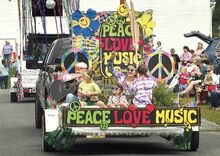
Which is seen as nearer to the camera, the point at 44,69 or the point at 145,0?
the point at 44,69

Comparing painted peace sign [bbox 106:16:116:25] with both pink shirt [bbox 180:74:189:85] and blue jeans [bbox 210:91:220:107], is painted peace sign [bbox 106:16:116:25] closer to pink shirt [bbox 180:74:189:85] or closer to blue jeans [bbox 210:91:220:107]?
blue jeans [bbox 210:91:220:107]

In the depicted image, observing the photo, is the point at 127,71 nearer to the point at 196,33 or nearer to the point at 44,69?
the point at 44,69

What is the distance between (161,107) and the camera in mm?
13008

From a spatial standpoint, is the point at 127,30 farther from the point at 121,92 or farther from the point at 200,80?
the point at 200,80

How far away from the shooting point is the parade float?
12773mm

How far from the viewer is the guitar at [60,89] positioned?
45.2 ft

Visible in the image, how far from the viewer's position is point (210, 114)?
67.4 ft

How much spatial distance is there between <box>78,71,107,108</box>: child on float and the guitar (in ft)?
0.82

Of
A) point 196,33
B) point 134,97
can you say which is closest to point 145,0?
point 196,33

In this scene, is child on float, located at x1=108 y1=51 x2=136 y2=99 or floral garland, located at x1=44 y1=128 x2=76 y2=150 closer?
floral garland, located at x1=44 y1=128 x2=76 y2=150

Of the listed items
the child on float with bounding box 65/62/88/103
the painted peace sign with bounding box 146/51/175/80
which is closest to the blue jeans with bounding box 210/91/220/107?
the painted peace sign with bounding box 146/51/175/80

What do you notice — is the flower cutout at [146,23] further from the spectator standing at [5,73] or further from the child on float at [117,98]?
the spectator standing at [5,73]

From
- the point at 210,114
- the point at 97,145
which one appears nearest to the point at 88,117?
the point at 97,145

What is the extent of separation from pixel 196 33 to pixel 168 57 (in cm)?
1659
